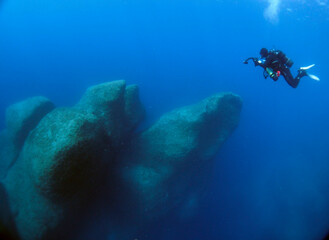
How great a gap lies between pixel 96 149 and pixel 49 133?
1475 mm

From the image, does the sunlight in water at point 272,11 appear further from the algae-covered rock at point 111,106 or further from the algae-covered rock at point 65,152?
the algae-covered rock at point 65,152

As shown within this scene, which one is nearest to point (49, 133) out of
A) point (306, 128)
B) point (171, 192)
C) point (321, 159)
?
point (171, 192)

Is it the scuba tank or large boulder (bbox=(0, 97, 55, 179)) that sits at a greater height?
large boulder (bbox=(0, 97, 55, 179))

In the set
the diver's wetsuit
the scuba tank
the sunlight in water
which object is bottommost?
the scuba tank

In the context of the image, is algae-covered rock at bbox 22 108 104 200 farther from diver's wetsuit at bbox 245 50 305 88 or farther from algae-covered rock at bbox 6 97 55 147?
diver's wetsuit at bbox 245 50 305 88

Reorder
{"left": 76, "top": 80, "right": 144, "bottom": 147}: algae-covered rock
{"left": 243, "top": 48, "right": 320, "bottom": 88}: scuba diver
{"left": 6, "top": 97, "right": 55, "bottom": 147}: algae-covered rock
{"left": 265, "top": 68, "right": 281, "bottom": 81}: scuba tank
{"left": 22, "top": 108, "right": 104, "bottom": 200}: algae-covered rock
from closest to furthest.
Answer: {"left": 22, "top": 108, "right": 104, "bottom": 200}: algae-covered rock, {"left": 265, "top": 68, "right": 281, "bottom": 81}: scuba tank, {"left": 243, "top": 48, "right": 320, "bottom": 88}: scuba diver, {"left": 76, "top": 80, "right": 144, "bottom": 147}: algae-covered rock, {"left": 6, "top": 97, "right": 55, "bottom": 147}: algae-covered rock

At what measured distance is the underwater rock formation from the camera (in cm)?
684

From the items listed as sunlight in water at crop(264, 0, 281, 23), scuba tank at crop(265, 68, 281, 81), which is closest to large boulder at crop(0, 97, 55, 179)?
scuba tank at crop(265, 68, 281, 81)

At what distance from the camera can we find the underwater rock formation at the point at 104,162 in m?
6.84

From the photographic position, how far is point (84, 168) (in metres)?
6.94

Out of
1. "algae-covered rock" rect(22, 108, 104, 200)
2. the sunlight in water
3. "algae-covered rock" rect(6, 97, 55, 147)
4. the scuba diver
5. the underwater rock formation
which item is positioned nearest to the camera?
"algae-covered rock" rect(22, 108, 104, 200)

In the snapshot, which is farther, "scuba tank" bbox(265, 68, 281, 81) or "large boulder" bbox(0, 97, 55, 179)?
"large boulder" bbox(0, 97, 55, 179)

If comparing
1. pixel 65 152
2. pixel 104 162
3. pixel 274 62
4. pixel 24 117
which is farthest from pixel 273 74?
pixel 24 117

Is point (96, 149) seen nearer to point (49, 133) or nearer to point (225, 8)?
point (49, 133)
